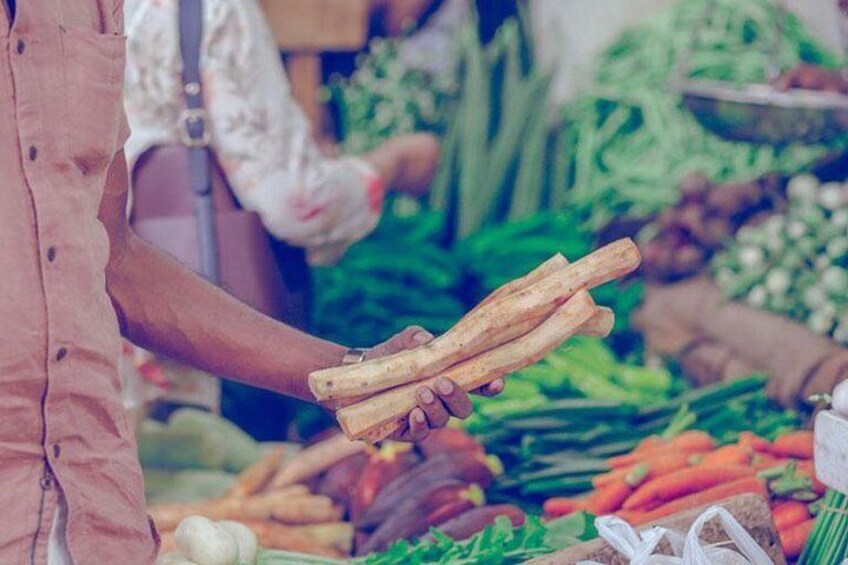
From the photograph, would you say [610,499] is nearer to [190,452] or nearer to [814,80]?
[190,452]

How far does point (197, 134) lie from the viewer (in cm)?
417

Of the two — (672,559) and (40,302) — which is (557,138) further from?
(40,302)

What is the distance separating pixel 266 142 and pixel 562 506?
1298mm

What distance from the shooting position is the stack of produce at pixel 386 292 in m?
5.23

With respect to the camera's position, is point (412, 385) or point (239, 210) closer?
point (412, 385)

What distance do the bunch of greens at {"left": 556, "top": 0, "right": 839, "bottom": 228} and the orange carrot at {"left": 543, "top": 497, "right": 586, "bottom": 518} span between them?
6.27 ft

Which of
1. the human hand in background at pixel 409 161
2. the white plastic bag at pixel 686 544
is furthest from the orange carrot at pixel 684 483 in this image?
the human hand in background at pixel 409 161

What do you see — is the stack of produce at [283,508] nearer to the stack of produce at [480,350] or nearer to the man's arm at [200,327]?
the man's arm at [200,327]

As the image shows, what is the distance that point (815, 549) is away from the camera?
281cm

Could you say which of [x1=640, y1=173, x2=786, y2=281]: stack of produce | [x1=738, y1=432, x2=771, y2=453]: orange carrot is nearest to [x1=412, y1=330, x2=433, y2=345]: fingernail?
[x1=738, y1=432, x2=771, y2=453]: orange carrot

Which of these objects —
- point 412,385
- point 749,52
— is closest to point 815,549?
point 412,385

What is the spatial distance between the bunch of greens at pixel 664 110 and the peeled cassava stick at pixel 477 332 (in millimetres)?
3365

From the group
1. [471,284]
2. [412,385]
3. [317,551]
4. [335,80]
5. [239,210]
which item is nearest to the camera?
[412,385]

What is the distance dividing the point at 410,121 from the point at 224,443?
1792 mm
